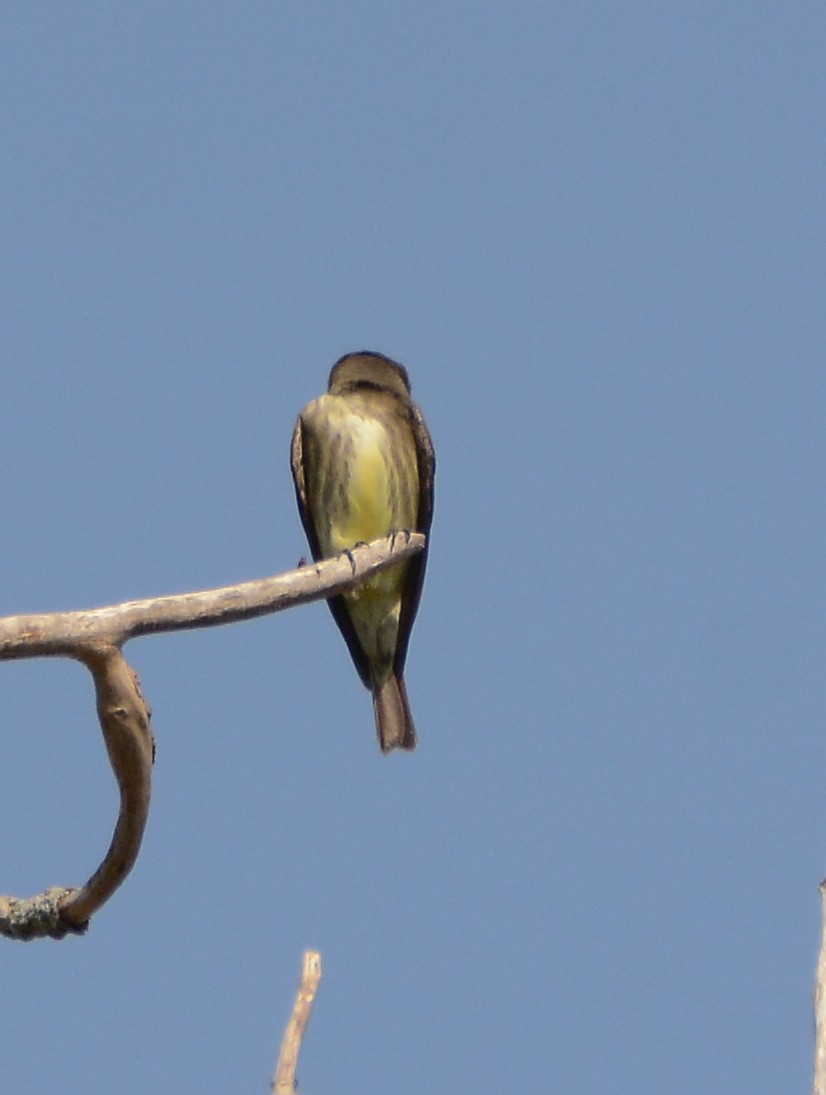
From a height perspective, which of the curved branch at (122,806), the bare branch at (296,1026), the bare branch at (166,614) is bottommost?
the bare branch at (296,1026)

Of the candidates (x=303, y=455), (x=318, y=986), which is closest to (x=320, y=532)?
(x=303, y=455)

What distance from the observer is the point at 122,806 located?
6.19 m

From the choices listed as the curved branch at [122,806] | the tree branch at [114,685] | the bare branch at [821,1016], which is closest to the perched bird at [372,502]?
the tree branch at [114,685]

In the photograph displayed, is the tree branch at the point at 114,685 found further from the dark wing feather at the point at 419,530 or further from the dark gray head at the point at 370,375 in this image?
the dark gray head at the point at 370,375

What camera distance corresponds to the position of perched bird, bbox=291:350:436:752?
35.4ft

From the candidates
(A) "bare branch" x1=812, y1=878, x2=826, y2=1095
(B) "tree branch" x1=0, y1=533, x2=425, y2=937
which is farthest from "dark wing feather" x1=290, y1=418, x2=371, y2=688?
(A) "bare branch" x1=812, y1=878, x2=826, y2=1095

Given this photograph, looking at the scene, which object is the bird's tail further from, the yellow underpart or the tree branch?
the tree branch

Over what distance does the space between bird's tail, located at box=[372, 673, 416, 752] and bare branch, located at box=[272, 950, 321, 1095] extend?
544 cm

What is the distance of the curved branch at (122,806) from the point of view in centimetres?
605

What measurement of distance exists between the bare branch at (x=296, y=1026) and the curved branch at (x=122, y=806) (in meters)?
1.27

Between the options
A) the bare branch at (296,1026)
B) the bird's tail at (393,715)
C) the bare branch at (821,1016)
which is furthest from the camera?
the bird's tail at (393,715)

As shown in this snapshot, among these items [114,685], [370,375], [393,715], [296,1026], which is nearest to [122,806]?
[114,685]

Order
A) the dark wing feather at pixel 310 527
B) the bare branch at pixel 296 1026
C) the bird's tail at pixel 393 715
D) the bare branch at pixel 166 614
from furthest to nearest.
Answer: the dark wing feather at pixel 310 527, the bird's tail at pixel 393 715, the bare branch at pixel 166 614, the bare branch at pixel 296 1026

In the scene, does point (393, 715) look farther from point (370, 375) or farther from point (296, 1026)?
point (296, 1026)
